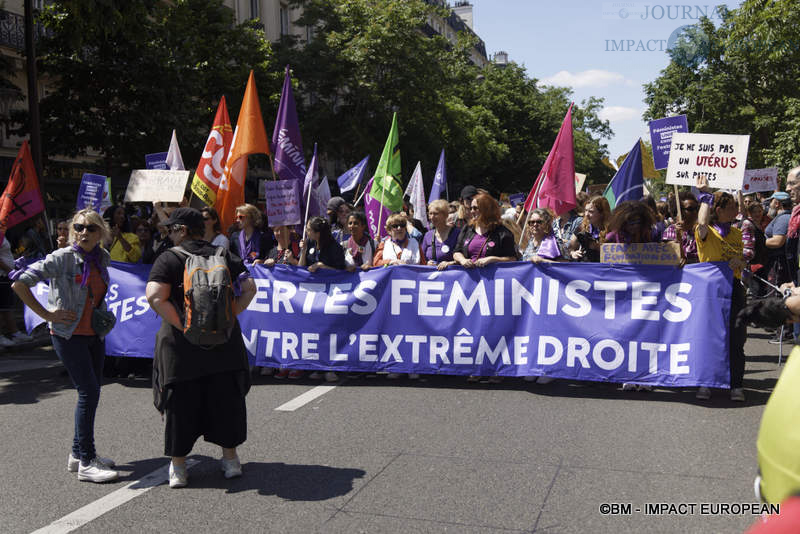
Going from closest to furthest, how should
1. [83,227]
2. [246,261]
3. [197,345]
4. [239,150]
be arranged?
[197,345], [83,227], [246,261], [239,150]

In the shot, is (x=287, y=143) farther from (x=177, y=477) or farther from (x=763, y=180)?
(x=763, y=180)

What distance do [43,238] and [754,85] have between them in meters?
33.7

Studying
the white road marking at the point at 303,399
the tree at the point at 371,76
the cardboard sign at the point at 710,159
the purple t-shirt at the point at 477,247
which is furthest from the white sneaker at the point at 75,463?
the tree at the point at 371,76

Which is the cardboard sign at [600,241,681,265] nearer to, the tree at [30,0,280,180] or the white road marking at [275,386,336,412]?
the white road marking at [275,386,336,412]

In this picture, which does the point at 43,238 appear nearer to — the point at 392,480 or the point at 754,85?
the point at 392,480

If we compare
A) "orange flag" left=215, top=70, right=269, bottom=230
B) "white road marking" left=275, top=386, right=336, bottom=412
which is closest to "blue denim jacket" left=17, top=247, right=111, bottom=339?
"white road marking" left=275, top=386, right=336, bottom=412

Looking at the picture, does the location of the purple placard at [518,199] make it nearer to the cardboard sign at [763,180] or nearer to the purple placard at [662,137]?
the cardboard sign at [763,180]

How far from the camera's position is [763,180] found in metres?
20.4

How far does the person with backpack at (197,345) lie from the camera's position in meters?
4.51

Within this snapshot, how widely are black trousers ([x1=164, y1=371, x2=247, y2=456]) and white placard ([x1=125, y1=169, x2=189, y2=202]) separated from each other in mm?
4857

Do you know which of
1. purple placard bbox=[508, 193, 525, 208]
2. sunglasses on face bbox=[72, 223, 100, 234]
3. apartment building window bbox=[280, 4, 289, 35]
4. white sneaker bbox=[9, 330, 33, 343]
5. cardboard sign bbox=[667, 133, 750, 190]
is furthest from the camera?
apartment building window bbox=[280, 4, 289, 35]

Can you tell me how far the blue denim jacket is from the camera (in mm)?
4898

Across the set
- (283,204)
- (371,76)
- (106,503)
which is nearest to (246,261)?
(283,204)

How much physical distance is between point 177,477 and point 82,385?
884 mm
